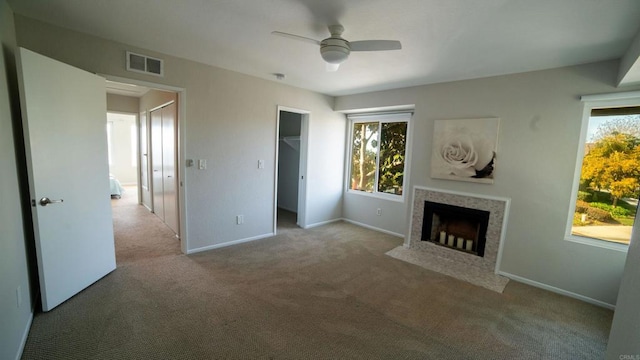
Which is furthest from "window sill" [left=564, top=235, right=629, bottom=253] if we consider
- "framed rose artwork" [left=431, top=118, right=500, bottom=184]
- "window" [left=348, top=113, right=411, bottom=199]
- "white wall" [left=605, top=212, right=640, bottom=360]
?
"window" [left=348, top=113, right=411, bottom=199]

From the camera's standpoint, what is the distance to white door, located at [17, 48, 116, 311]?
2.06m

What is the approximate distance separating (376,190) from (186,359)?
3.90m

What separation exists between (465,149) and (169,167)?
4340mm

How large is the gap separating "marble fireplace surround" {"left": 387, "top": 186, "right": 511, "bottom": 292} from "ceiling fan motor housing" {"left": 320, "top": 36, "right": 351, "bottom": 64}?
2.48 meters

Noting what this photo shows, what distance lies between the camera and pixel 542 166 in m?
2.92

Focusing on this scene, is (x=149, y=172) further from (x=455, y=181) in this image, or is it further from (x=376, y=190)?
(x=455, y=181)

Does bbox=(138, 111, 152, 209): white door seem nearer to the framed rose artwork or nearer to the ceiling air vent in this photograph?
the ceiling air vent

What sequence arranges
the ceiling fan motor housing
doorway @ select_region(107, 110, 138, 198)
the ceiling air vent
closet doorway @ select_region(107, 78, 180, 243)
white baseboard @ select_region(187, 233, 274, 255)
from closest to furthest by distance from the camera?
the ceiling fan motor housing < the ceiling air vent < white baseboard @ select_region(187, 233, 274, 255) < closet doorway @ select_region(107, 78, 180, 243) < doorway @ select_region(107, 110, 138, 198)

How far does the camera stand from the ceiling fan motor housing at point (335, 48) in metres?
2.02

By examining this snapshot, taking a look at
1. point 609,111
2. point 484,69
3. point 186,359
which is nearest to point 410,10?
point 484,69

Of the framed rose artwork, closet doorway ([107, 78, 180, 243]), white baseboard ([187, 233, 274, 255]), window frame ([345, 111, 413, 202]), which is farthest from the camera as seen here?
window frame ([345, 111, 413, 202])

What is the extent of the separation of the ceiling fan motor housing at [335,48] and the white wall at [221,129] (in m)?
1.96

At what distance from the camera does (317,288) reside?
2754 mm

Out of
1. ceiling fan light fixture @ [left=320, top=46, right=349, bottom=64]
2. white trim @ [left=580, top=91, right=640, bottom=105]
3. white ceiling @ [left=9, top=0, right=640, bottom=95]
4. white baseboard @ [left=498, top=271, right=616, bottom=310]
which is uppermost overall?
white ceiling @ [left=9, top=0, right=640, bottom=95]
